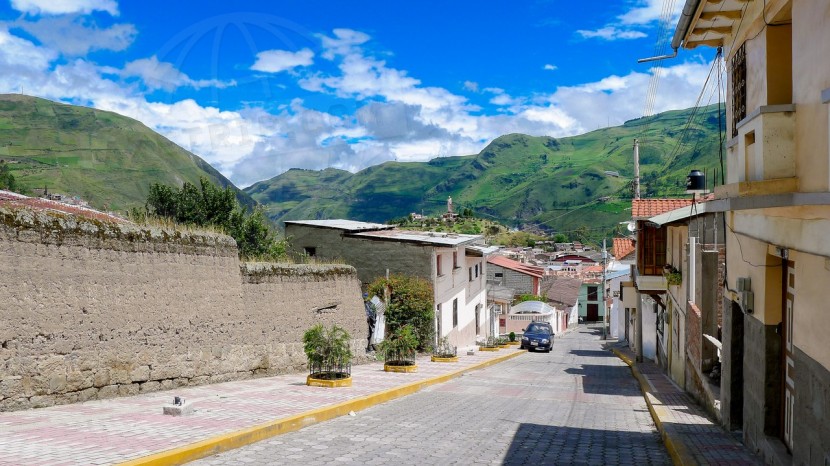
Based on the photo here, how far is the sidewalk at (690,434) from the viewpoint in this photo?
8.28 metres

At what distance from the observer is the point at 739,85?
917cm

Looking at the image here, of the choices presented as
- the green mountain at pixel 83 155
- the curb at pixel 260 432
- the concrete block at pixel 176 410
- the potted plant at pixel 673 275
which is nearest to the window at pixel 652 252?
the potted plant at pixel 673 275

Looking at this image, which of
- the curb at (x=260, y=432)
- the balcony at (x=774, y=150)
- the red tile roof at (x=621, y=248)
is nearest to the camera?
the balcony at (x=774, y=150)

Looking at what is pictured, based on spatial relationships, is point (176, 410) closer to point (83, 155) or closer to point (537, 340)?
point (537, 340)

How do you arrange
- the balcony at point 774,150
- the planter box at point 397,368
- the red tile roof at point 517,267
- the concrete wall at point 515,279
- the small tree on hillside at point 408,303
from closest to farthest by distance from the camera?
1. the balcony at point 774,150
2. the planter box at point 397,368
3. the small tree on hillside at point 408,303
4. the red tile roof at point 517,267
5. the concrete wall at point 515,279

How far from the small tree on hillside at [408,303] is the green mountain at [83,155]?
80433 millimetres

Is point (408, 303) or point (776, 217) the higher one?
point (776, 217)

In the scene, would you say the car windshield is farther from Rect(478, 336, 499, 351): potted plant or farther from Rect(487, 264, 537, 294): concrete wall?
Rect(487, 264, 537, 294): concrete wall

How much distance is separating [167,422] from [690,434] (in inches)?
294

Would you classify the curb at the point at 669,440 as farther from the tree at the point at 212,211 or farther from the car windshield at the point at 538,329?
the tree at the point at 212,211

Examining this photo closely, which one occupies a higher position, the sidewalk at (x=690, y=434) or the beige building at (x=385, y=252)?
the beige building at (x=385, y=252)

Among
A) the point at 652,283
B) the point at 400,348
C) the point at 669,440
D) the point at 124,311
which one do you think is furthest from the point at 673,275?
the point at 124,311

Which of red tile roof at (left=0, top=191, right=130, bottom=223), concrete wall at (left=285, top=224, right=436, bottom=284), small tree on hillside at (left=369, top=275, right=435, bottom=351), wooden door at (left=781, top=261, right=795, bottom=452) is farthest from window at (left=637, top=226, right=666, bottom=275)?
red tile roof at (left=0, top=191, right=130, bottom=223)

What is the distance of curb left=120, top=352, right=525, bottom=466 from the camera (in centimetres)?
695
